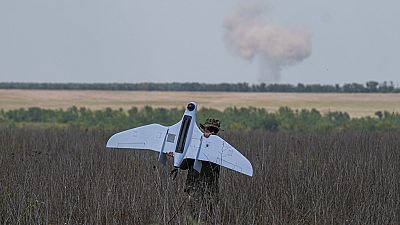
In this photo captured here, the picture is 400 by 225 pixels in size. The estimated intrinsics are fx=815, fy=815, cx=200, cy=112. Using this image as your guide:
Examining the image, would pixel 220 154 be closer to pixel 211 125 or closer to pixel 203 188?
pixel 211 125

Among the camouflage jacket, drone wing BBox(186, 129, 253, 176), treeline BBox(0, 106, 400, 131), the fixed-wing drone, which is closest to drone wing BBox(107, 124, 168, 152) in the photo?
the fixed-wing drone

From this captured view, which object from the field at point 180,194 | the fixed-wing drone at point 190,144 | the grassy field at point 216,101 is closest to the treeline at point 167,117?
the grassy field at point 216,101

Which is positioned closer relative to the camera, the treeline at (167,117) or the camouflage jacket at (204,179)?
the camouflage jacket at (204,179)

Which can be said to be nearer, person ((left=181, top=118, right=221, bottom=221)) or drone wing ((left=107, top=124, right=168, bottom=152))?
drone wing ((left=107, top=124, right=168, bottom=152))

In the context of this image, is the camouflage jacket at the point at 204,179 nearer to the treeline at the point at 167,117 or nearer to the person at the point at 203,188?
the person at the point at 203,188

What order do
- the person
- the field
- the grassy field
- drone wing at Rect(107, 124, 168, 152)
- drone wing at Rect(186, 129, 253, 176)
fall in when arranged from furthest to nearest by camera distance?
the grassy field, the field, the person, drone wing at Rect(107, 124, 168, 152), drone wing at Rect(186, 129, 253, 176)

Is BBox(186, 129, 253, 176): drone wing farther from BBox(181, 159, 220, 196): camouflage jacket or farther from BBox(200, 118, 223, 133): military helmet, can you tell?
BBox(181, 159, 220, 196): camouflage jacket

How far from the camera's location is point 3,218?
8.34 m

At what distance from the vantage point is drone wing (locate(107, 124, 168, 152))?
7.27 m

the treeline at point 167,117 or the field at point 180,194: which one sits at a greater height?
the field at point 180,194

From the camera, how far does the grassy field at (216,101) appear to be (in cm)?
5259

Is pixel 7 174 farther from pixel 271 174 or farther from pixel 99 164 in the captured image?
pixel 271 174

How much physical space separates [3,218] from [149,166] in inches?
132

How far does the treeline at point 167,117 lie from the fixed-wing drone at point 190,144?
1244 inches
